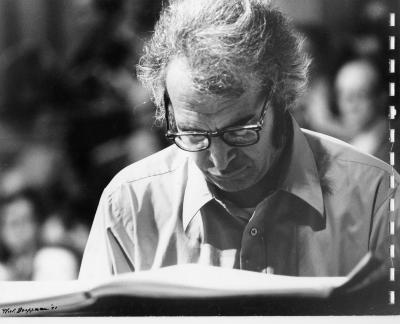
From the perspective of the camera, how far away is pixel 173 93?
257cm

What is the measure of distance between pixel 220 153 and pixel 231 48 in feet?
1.49

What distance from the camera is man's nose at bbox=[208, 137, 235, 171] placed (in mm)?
2547

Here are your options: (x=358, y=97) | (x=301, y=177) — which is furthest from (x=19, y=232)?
(x=358, y=97)

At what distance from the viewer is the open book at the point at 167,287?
2.65 m

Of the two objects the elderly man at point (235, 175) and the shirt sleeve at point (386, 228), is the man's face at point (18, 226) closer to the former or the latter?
the elderly man at point (235, 175)

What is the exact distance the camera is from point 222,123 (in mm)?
2521

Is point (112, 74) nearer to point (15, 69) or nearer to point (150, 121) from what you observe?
point (150, 121)

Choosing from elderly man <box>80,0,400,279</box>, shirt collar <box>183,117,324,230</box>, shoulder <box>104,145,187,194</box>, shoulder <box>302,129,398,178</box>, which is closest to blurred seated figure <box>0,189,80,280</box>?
elderly man <box>80,0,400,279</box>

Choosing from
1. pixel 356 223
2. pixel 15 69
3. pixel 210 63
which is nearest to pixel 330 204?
pixel 356 223

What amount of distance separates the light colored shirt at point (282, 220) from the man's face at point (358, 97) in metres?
0.13

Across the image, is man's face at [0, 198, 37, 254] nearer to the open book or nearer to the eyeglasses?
the open book

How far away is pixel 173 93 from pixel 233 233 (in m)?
0.68
